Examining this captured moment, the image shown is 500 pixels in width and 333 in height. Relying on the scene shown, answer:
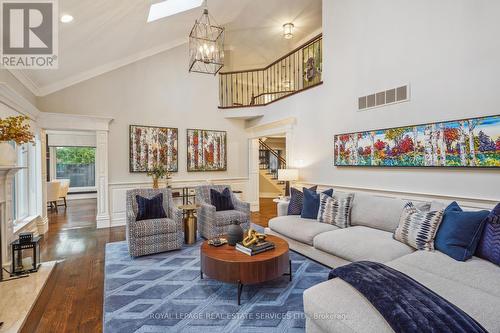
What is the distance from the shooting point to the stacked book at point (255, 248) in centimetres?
274

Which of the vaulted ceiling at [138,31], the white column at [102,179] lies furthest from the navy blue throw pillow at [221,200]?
the vaulted ceiling at [138,31]

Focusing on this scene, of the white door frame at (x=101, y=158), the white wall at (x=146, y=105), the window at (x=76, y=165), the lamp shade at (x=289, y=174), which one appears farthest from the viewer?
the window at (x=76, y=165)

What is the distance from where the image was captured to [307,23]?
7.00m

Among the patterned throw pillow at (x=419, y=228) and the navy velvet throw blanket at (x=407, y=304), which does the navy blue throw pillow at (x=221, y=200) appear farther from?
the navy velvet throw blanket at (x=407, y=304)

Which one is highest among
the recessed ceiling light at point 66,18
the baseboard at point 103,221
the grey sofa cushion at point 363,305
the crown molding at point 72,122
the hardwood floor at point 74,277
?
the recessed ceiling light at point 66,18

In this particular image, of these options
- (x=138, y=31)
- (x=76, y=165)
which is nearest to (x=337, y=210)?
(x=138, y=31)

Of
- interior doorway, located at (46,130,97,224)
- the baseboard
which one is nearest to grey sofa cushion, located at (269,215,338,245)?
the baseboard

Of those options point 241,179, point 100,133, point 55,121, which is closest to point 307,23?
point 241,179

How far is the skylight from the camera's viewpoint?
15.1ft

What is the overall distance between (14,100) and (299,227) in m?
4.36

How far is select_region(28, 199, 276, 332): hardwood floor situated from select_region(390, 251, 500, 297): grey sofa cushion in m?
2.77

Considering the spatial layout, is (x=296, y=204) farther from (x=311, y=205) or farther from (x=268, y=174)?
(x=268, y=174)

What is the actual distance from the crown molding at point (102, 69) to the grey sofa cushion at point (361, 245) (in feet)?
17.9

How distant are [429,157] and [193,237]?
143 inches
